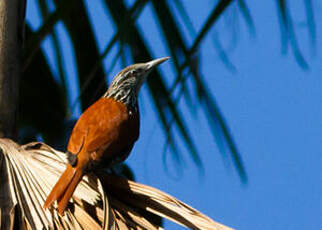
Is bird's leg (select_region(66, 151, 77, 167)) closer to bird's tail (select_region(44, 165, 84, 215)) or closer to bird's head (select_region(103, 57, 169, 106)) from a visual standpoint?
bird's tail (select_region(44, 165, 84, 215))

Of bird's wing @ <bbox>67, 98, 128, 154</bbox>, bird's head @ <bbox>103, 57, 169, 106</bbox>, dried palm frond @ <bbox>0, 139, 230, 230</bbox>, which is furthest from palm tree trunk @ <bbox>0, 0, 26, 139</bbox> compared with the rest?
bird's head @ <bbox>103, 57, 169, 106</bbox>

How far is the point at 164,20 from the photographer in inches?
185

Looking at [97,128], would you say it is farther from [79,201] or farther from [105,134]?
[79,201]

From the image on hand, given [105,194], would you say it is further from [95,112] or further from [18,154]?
[95,112]

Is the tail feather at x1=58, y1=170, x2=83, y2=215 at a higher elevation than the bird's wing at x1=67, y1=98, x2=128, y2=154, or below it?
below

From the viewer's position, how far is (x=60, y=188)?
3.19 m

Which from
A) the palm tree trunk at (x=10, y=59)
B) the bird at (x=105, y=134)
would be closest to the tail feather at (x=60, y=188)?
the bird at (x=105, y=134)

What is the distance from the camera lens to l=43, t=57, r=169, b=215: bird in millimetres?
3268

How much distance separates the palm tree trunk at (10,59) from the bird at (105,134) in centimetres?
30

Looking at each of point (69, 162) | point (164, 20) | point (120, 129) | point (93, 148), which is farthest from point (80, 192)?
point (164, 20)

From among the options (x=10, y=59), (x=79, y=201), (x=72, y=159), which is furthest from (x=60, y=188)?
(x=10, y=59)

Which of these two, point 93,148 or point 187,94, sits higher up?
point 187,94

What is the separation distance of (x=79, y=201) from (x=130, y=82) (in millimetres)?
1505

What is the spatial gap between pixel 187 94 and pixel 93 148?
990 mm
